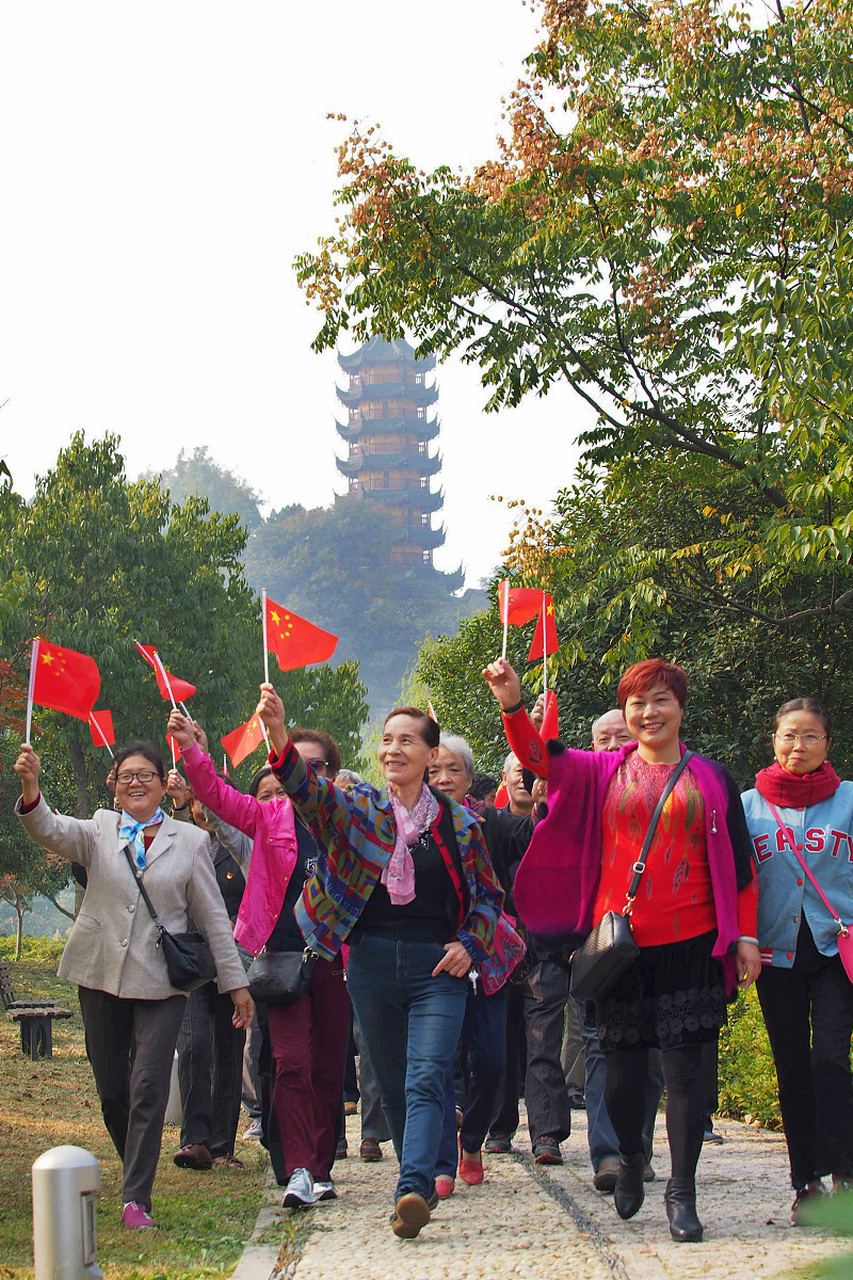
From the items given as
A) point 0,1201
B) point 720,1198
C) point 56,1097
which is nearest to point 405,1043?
point 720,1198

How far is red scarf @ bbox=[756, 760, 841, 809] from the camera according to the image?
16.1 ft

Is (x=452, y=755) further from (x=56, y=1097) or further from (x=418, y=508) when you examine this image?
(x=418, y=508)

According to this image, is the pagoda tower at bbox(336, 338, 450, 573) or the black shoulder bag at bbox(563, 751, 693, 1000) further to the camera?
the pagoda tower at bbox(336, 338, 450, 573)

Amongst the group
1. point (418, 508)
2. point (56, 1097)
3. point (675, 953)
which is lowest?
point (56, 1097)

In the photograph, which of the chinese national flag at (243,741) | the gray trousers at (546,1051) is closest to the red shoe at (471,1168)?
the gray trousers at (546,1051)

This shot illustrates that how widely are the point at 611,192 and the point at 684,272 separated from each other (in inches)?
40.8

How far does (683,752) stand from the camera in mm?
4711

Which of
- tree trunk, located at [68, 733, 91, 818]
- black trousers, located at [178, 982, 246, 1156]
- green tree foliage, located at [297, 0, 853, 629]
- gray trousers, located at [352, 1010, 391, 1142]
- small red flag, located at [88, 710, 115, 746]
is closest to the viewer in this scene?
black trousers, located at [178, 982, 246, 1156]

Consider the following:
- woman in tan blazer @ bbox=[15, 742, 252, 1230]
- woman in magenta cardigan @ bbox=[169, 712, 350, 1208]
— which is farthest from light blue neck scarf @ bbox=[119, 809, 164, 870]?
woman in magenta cardigan @ bbox=[169, 712, 350, 1208]

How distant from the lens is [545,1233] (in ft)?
14.8

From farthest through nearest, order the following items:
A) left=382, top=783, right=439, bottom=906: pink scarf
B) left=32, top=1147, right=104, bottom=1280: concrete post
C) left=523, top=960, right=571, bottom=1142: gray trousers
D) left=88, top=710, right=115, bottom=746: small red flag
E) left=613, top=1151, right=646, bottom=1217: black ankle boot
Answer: left=88, top=710, right=115, bottom=746: small red flag, left=523, top=960, right=571, bottom=1142: gray trousers, left=382, top=783, right=439, bottom=906: pink scarf, left=613, top=1151, right=646, bottom=1217: black ankle boot, left=32, top=1147, right=104, bottom=1280: concrete post

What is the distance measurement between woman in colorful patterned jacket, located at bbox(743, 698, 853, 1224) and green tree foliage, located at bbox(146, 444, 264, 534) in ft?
457

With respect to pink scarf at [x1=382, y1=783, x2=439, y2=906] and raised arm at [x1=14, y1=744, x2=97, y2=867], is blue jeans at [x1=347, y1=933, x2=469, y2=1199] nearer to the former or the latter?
pink scarf at [x1=382, y1=783, x2=439, y2=906]

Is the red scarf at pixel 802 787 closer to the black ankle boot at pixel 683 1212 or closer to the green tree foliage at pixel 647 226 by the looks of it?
the black ankle boot at pixel 683 1212
